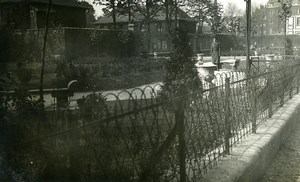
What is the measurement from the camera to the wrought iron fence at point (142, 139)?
2.58 m

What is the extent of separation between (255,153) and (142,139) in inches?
77.4

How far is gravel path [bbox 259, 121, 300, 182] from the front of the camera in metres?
4.80

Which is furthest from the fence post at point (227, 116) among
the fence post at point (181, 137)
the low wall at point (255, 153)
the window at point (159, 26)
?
the window at point (159, 26)

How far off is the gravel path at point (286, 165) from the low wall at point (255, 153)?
9 centimetres

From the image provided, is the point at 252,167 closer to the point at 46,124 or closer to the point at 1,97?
the point at 46,124

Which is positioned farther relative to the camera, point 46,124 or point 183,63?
point 183,63

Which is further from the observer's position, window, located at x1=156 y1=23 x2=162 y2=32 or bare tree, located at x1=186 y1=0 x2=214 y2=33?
window, located at x1=156 y1=23 x2=162 y2=32

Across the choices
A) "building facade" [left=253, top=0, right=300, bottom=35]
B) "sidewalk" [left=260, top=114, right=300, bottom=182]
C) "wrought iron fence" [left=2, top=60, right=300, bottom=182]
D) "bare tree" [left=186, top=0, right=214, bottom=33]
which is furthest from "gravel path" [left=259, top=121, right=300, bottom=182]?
"building facade" [left=253, top=0, right=300, bottom=35]

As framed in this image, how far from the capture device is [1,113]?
4.25 m

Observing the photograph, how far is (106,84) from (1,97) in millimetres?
12913

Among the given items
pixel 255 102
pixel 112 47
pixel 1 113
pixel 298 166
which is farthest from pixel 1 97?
pixel 112 47

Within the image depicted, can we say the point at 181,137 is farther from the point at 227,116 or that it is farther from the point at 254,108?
the point at 254,108

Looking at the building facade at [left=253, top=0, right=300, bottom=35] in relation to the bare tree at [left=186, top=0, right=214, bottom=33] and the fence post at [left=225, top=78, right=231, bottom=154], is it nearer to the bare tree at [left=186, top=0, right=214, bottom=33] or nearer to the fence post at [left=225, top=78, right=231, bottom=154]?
the bare tree at [left=186, top=0, right=214, bottom=33]

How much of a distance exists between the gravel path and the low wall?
0.09m
